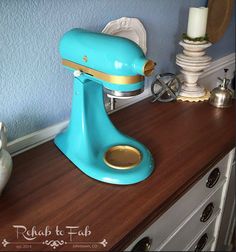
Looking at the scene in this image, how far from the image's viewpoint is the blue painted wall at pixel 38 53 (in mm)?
769

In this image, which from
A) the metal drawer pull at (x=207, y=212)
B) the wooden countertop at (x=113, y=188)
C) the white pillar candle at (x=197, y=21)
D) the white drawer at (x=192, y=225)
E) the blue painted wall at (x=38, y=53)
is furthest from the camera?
the white pillar candle at (x=197, y=21)

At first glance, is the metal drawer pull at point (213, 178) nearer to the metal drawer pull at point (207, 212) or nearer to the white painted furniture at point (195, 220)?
the white painted furniture at point (195, 220)

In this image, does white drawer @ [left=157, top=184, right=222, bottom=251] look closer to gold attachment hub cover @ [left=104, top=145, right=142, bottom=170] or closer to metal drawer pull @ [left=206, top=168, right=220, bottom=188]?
metal drawer pull @ [left=206, top=168, right=220, bottom=188]

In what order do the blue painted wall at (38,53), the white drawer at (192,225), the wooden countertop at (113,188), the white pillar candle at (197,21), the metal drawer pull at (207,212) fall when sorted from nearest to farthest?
the wooden countertop at (113,188) → the blue painted wall at (38,53) → the white drawer at (192,225) → the metal drawer pull at (207,212) → the white pillar candle at (197,21)

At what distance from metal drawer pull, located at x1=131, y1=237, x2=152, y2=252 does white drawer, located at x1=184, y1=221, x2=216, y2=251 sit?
30 centimetres

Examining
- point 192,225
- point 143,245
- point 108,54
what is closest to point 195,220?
point 192,225

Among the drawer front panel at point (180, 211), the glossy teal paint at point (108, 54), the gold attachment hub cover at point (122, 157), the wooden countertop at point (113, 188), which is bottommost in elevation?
the drawer front panel at point (180, 211)

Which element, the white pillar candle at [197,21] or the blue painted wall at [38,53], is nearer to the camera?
the blue painted wall at [38,53]

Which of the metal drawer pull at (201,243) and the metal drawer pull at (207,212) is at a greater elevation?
the metal drawer pull at (207,212)

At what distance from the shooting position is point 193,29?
1.18 meters

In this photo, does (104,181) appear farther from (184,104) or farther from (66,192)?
(184,104)

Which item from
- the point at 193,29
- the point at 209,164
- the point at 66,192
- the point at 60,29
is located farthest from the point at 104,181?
the point at 193,29

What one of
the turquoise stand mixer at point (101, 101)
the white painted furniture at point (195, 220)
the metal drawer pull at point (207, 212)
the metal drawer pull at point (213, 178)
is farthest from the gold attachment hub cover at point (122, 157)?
the metal drawer pull at point (207, 212)

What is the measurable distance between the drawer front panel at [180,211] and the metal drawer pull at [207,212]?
0.21 ft
